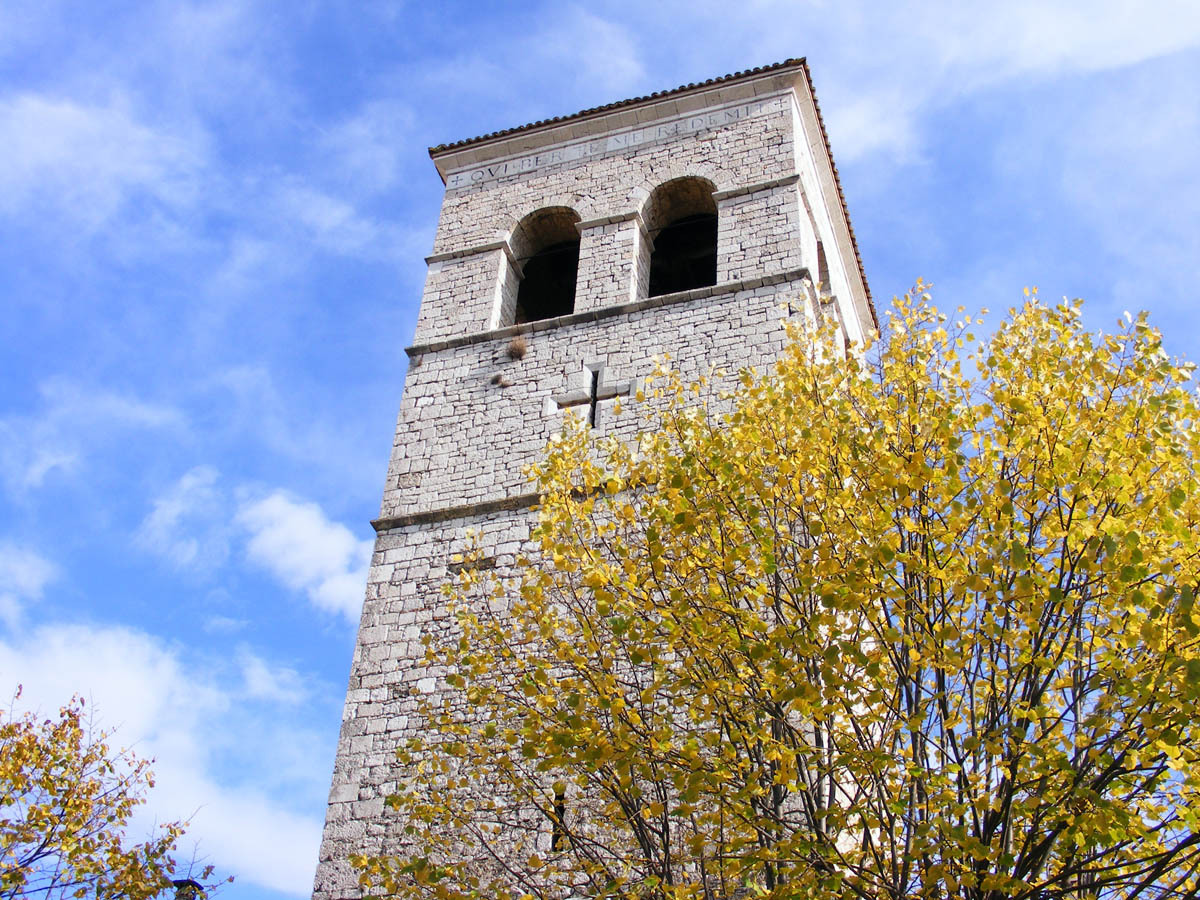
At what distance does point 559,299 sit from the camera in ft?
43.1

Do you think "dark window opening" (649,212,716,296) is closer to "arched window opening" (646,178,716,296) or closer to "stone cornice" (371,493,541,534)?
"arched window opening" (646,178,716,296)

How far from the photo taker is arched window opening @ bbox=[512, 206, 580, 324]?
12.6 m

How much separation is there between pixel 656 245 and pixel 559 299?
137 cm

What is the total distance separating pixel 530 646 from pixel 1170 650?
15.8ft

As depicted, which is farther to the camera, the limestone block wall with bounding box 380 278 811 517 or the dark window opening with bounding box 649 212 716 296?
the dark window opening with bounding box 649 212 716 296

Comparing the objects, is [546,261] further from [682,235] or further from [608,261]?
[608,261]

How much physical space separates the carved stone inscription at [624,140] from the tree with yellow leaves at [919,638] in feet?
22.4

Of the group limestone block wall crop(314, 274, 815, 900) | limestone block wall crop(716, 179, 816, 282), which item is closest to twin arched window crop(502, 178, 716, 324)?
limestone block wall crop(716, 179, 816, 282)

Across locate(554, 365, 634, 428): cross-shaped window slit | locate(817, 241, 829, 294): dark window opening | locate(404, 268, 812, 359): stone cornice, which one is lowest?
locate(554, 365, 634, 428): cross-shaped window slit

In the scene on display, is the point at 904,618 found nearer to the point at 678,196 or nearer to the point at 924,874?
the point at 924,874

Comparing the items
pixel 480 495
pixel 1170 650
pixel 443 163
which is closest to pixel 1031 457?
pixel 1170 650

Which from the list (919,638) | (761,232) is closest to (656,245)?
(761,232)

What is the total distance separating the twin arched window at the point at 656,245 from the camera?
12.4m

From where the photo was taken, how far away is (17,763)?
1129 centimetres
